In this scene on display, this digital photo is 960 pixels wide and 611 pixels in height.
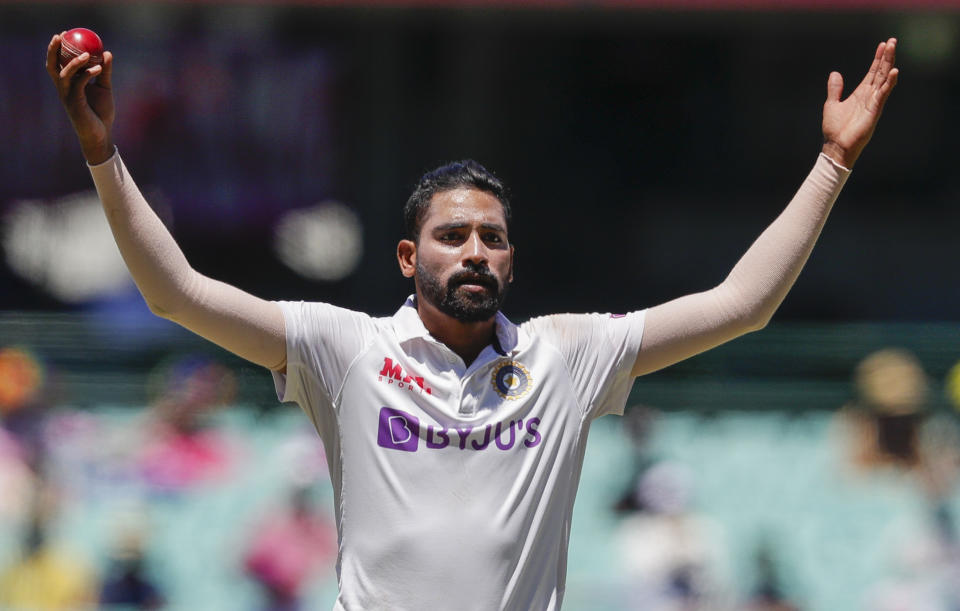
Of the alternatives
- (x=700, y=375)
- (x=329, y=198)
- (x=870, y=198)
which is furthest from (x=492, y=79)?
(x=700, y=375)

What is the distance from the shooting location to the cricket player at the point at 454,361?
8.34 ft

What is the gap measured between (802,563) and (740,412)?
1286 mm

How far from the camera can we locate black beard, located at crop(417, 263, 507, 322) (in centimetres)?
269

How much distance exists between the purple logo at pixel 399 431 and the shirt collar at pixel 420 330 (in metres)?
0.19

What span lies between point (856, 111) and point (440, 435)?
1129 millimetres

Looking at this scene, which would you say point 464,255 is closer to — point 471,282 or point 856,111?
point 471,282

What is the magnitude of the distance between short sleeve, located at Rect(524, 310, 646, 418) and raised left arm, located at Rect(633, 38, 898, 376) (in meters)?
0.03

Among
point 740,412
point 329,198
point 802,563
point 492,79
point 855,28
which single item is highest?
point 855,28

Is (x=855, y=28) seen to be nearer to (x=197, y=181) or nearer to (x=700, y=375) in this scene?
(x=700, y=375)

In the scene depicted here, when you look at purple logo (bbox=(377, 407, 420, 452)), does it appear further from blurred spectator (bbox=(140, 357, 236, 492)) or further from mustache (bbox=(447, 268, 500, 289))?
blurred spectator (bbox=(140, 357, 236, 492))

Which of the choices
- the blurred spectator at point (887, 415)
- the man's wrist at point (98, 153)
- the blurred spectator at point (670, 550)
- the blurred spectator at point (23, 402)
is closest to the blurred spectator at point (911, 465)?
the blurred spectator at point (887, 415)

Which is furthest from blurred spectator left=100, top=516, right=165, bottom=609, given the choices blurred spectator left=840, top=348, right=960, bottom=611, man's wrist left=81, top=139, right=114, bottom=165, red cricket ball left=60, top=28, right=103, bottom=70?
red cricket ball left=60, top=28, right=103, bottom=70

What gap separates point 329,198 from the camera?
11.1m

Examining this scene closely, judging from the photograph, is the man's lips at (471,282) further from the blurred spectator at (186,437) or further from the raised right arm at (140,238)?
the blurred spectator at (186,437)
